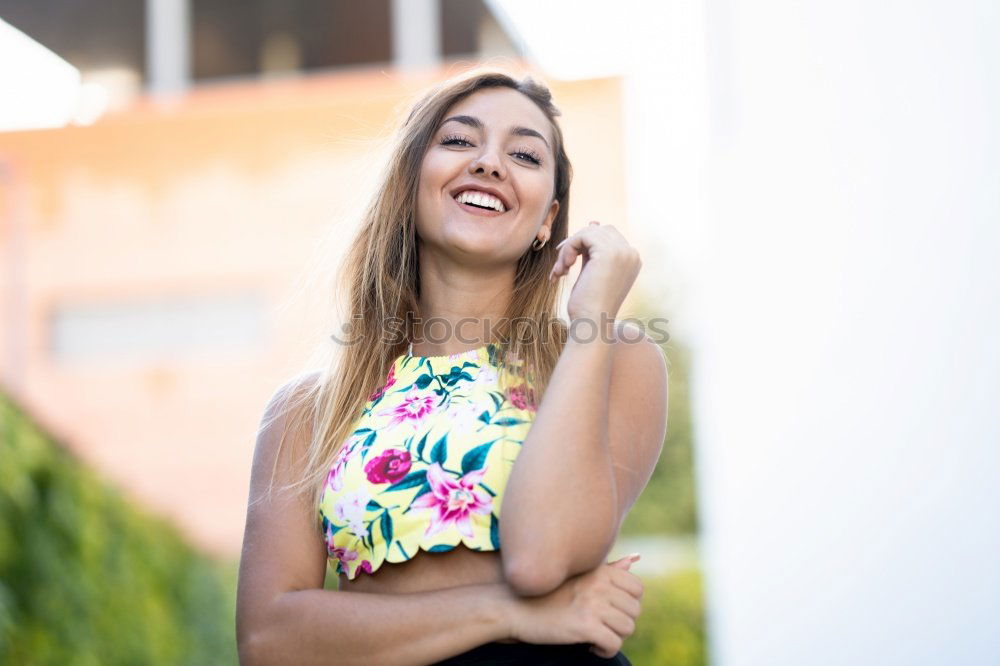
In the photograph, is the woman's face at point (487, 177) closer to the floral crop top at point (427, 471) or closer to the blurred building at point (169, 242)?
the floral crop top at point (427, 471)

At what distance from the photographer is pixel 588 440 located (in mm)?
1371

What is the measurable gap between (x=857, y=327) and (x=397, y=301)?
1.54 meters

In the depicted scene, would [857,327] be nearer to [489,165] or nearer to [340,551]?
[489,165]

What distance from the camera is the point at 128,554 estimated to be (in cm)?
507

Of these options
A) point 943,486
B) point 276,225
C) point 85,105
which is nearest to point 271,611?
point 943,486

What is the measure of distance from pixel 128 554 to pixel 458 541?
409 cm

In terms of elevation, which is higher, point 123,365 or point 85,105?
point 85,105

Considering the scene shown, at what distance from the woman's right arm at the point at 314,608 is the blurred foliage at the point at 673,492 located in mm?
5678

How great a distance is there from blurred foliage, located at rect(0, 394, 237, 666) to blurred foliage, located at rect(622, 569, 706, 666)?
2181mm

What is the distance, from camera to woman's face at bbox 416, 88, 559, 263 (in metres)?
1.63

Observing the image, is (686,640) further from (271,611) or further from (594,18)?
(271,611)

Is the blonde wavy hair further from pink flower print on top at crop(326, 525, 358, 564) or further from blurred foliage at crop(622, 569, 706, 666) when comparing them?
blurred foliage at crop(622, 569, 706, 666)

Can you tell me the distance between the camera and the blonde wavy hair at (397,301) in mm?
1604

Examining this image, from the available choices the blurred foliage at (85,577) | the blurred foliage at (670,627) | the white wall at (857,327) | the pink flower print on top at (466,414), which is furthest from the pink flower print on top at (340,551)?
the blurred foliage at (670,627)
